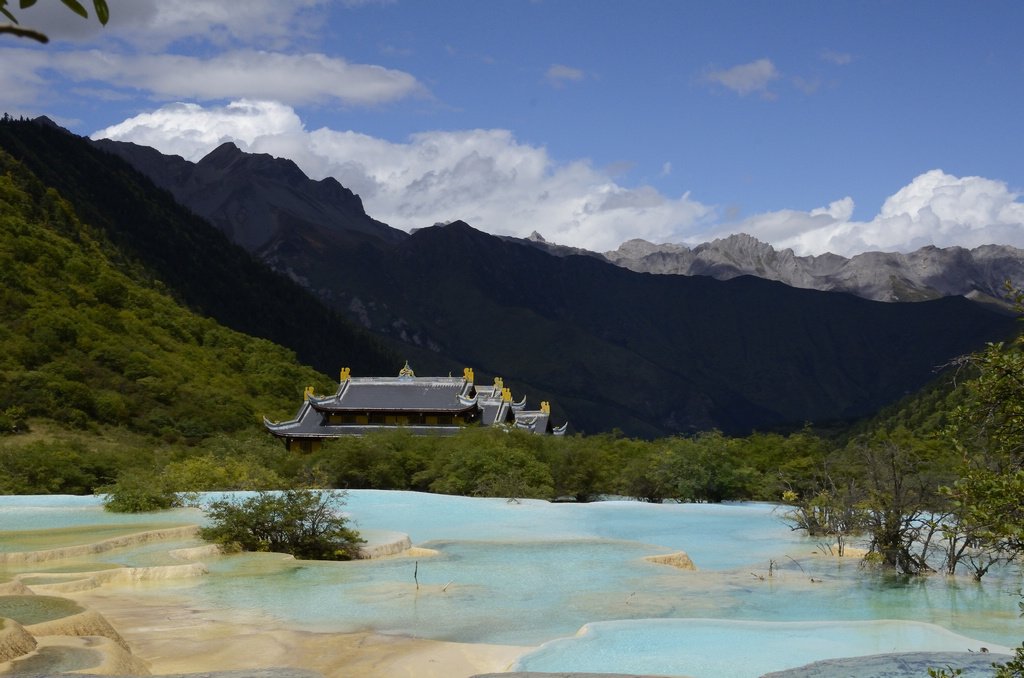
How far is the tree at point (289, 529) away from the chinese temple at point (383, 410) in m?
28.3

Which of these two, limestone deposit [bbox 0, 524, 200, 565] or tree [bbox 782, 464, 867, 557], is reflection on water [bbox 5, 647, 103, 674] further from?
tree [bbox 782, 464, 867, 557]

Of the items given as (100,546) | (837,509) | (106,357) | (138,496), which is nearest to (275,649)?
(100,546)

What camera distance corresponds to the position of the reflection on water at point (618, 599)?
27.3ft

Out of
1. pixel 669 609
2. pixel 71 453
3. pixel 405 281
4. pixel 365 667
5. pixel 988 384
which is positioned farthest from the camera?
pixel 405 281

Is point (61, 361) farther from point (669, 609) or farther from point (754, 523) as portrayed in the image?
point (669, 609)

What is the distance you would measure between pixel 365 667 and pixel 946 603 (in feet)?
22.2

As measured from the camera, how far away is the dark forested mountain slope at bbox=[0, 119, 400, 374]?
82375 millimetres

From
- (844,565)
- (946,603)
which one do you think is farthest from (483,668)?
(844,565)

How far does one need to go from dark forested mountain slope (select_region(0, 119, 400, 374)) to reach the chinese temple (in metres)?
40.0

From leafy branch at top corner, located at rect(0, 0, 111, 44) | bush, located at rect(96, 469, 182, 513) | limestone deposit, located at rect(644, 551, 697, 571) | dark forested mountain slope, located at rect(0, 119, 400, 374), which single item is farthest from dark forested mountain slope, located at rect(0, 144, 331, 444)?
leafy branch at top corner, located at rect(0, 0, 111, 44)

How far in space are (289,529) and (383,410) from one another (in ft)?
99.9

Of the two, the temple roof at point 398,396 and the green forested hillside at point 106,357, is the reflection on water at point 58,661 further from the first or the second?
the temple roof at point 398,396

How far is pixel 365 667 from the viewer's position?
752 cm

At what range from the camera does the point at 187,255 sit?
92.0 m
